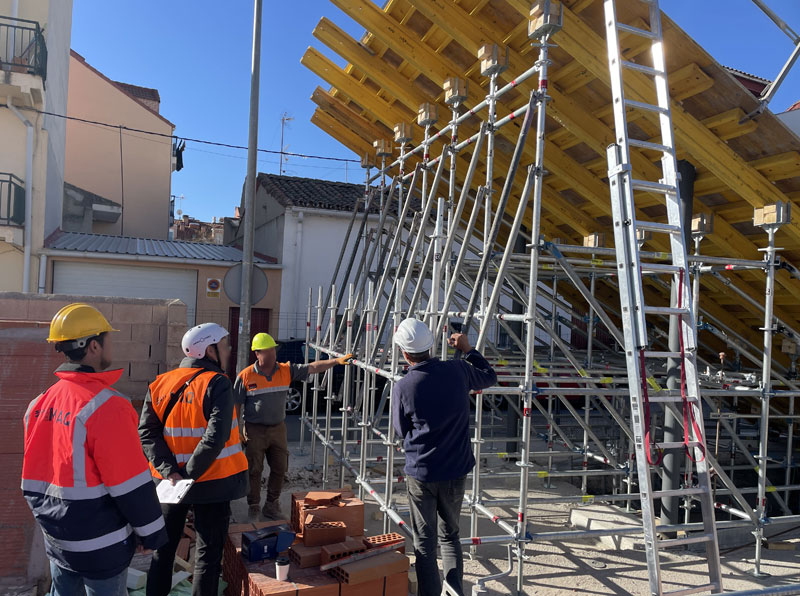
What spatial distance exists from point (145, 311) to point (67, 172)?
18007 millimetres

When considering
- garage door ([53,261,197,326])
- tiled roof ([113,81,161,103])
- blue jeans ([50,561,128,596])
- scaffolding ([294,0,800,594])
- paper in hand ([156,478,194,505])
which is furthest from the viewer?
tiled roof ([113,81,161,103])

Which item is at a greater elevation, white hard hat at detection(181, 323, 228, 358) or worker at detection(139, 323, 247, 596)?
white hard hat at detection(181, 323, 228, 358)

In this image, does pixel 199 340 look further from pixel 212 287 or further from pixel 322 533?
pixel 212 287

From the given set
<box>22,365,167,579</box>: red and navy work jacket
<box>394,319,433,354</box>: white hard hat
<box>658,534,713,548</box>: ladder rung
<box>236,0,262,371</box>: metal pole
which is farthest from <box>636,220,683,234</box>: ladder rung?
<box>236,0,262,371</box>: metal pole

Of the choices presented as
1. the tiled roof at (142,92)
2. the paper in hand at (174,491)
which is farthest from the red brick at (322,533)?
the tiled roof at (142,92)

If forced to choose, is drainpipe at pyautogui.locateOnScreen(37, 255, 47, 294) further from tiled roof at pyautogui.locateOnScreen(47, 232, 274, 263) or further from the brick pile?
the brick pile

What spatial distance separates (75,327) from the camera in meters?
2.82

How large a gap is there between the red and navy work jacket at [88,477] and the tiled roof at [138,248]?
12.7 metres

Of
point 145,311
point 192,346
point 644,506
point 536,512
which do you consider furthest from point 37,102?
point 644,506

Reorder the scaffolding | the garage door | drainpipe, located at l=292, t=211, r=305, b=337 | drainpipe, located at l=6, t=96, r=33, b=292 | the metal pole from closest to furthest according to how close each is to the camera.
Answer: the scaffolding
the metal pole
drainpipe, located at l=6, t=96, r=33, b=292
the garage door
drainpipe, located at l=292, t=211, r=305, b=337

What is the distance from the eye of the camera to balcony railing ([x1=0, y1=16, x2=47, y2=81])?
11945mm

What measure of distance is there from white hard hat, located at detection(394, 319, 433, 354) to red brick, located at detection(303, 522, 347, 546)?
1476mm

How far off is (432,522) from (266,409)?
9.20ft

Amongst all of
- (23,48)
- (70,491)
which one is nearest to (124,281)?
(23,48)
